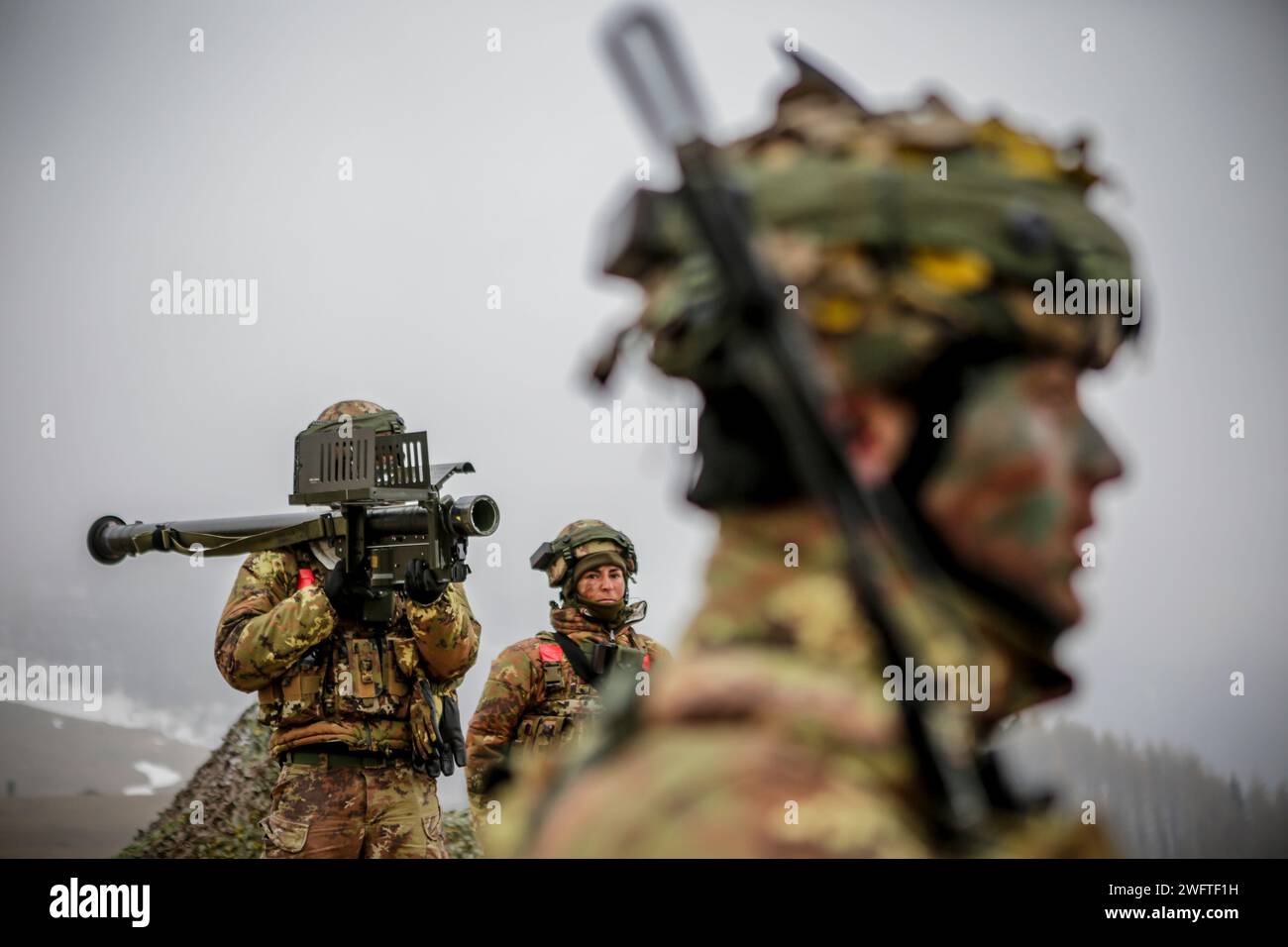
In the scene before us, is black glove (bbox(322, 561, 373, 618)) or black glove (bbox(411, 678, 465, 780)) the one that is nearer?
black glove (bbox(322, 561, 373, 618))

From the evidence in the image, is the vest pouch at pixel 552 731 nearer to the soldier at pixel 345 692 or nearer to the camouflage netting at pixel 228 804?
the soldier at pixel 345 692

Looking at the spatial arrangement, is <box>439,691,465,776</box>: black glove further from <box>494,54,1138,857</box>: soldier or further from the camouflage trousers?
<box>494,54,1138,857</box>: soldier

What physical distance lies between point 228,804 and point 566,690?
3076mm

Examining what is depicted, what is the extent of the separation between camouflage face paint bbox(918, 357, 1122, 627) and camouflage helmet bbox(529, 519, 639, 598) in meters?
4.72

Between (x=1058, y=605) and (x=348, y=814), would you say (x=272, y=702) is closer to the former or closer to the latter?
(x=348, y=814)

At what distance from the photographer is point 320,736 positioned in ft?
15.5

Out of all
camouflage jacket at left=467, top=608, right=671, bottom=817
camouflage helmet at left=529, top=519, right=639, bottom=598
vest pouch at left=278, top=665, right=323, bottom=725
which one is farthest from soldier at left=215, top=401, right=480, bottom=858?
camouflage helmet at left=529, top=519, right=639, bottom=598

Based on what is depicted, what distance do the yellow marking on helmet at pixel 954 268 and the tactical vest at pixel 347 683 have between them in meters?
4.11

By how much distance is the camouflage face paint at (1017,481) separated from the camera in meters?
0.95

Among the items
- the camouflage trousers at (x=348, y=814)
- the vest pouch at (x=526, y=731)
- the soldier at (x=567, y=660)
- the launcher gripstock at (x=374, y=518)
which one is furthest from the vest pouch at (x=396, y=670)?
the vest pouch at (x=526, y=731)

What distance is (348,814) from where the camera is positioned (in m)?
4.73

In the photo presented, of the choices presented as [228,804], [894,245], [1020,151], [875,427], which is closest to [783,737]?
[875,427]

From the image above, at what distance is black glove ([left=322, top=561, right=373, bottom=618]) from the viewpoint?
4.58 meters
